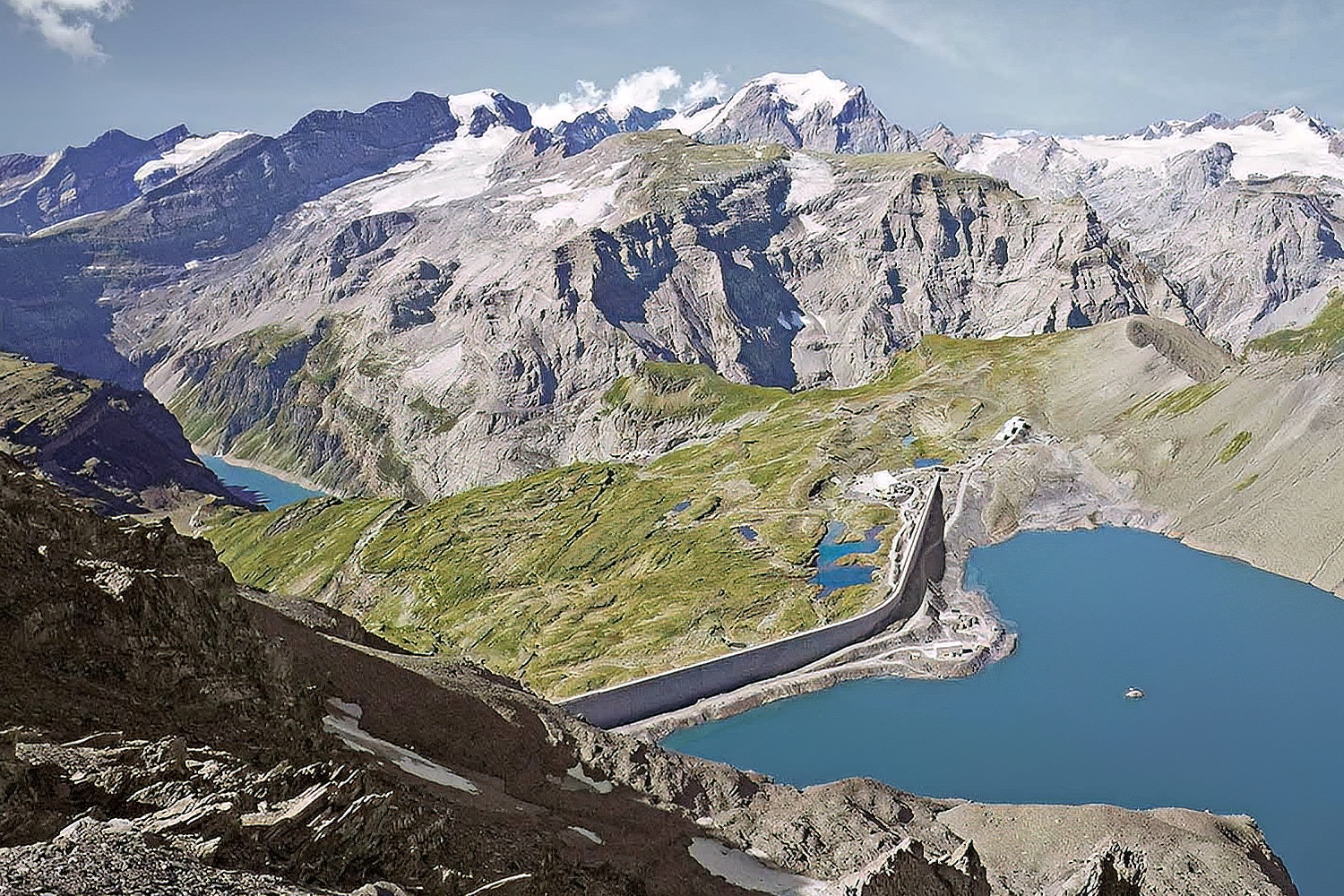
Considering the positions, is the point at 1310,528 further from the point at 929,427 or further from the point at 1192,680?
the point at 929,427

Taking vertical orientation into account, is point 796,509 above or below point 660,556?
above

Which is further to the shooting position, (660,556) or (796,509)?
(796,509)

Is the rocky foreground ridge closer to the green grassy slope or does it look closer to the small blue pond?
the green grassy slope

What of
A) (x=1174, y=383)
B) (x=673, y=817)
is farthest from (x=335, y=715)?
(x=1174, y=383)

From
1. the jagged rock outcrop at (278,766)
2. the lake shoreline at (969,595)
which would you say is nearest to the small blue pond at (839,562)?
the lake shoreline at (969,595)

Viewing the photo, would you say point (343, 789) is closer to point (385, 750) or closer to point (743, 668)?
point (385, 750)

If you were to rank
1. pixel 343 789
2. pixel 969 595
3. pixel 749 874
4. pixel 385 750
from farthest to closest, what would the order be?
pixel 969 595
pixel 749 874
pixel 385 750
pixel 343 789

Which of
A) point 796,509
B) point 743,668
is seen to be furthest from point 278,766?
point 796,509
